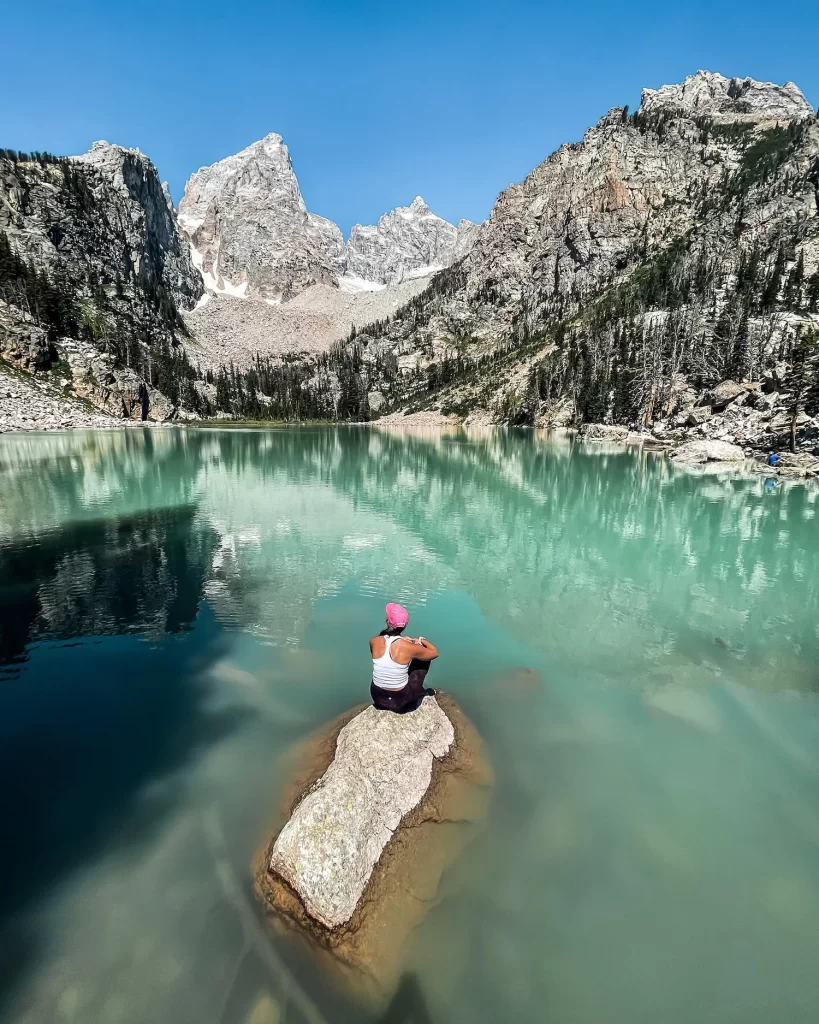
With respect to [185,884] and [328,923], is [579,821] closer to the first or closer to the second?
[328,923]

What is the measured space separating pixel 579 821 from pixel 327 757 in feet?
12.4

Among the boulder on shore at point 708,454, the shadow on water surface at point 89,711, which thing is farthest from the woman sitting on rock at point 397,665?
the boulder on shore at point 708,454

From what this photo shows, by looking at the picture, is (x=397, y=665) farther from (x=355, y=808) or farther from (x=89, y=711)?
(x=89, y=711)

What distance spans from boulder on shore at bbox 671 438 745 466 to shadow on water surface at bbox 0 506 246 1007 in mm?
54687

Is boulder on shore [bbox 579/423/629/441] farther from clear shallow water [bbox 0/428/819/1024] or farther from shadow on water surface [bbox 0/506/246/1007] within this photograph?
shadow on water surface [bbox 0/506/246/1007]

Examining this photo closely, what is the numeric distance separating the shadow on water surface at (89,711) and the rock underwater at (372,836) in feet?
7.40

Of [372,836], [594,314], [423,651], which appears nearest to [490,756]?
[423,651]

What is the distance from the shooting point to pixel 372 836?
19.1 feet

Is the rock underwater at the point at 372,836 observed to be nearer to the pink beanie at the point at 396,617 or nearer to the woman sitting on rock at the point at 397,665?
the woman sitting on rock at the point at 397,665

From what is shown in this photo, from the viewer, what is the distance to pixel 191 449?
212 ft

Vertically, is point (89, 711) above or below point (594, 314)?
below

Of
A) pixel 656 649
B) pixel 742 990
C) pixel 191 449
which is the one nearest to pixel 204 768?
pixel 742 990

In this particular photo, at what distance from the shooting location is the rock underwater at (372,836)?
4.94 metres

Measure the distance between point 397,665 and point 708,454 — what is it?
58.8 metres
